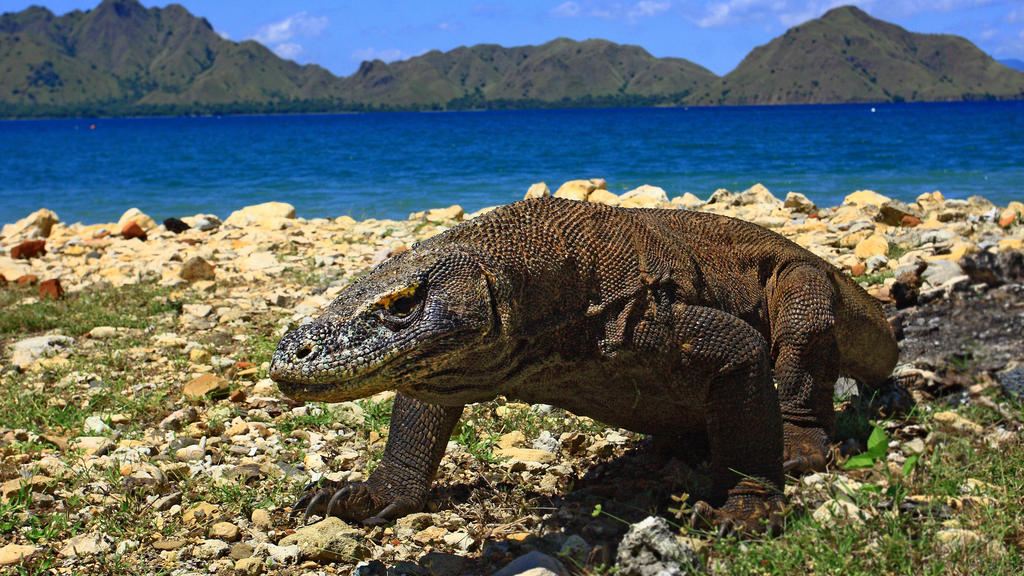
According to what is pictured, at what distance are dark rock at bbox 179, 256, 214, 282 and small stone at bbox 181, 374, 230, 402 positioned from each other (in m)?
3.71

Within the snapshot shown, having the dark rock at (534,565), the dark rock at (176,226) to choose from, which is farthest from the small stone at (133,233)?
the dark rock at (534,565)

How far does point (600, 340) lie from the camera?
11.1ft

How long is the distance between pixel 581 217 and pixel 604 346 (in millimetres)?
534

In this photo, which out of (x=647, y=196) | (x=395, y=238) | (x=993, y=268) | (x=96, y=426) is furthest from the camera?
(x=647, y=196)

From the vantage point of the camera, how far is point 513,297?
313cm

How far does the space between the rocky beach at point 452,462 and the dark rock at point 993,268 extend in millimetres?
17

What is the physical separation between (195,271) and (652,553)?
23.5 feet

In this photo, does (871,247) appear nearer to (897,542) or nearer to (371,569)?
(897,542)

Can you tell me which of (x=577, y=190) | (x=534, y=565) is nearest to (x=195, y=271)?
(x=577, y=190)

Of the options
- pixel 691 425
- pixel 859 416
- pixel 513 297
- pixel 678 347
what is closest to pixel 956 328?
pixel 859 416

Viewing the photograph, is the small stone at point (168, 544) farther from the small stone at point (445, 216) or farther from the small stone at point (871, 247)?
the small stone at point (445, 216)

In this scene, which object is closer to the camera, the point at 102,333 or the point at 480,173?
the point at 102,333

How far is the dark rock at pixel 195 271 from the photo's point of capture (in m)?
9.22

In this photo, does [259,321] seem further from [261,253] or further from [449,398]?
[449,398]
